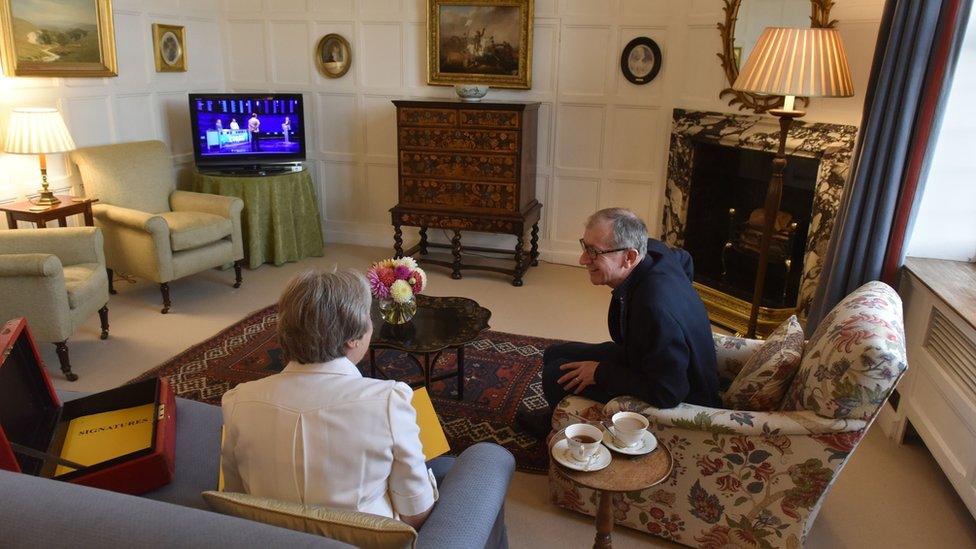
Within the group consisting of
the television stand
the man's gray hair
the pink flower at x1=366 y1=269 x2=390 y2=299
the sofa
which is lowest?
the pink flower at x1=366 y1=269 x2=390 y2=299

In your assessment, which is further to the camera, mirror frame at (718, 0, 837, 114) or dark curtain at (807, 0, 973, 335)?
mirror frame at (718, 0, 837, 114)

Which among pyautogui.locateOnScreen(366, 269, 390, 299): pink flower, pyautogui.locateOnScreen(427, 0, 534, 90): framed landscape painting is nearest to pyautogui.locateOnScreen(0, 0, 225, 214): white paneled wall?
pyautogui.locateOnScreen(427, 0, 534, 90): framed landscape painting

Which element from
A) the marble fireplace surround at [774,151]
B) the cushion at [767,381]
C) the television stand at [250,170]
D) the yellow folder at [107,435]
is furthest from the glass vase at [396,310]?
the television stand at [250,170]

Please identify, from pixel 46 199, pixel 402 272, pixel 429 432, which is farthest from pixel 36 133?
pixel 429 432

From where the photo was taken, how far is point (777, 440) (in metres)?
2.05

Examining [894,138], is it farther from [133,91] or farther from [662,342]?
[133,91]

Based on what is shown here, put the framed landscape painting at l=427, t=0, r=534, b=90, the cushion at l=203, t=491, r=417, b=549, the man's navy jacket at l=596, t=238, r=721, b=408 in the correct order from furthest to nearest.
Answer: the framed landscape painting at l=427, t=0, r=534, b=90, the man's navy jacket at l=596, t=238, r=721, b=408, the cushion at l=203, t=491, r=417, b=549

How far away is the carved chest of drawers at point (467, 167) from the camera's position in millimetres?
4824

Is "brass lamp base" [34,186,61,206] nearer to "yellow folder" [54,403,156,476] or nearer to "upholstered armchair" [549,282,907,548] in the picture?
"yellow folder" [54,403,156,476]

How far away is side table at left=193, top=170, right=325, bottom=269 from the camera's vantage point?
514 centimetres

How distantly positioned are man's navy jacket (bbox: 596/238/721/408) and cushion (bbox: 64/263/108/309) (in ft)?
9.10

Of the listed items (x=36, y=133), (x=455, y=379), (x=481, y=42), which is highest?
(x=481, y=42)

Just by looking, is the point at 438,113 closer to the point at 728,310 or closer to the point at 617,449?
the point at 728,310

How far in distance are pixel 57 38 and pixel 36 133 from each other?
82 cm
